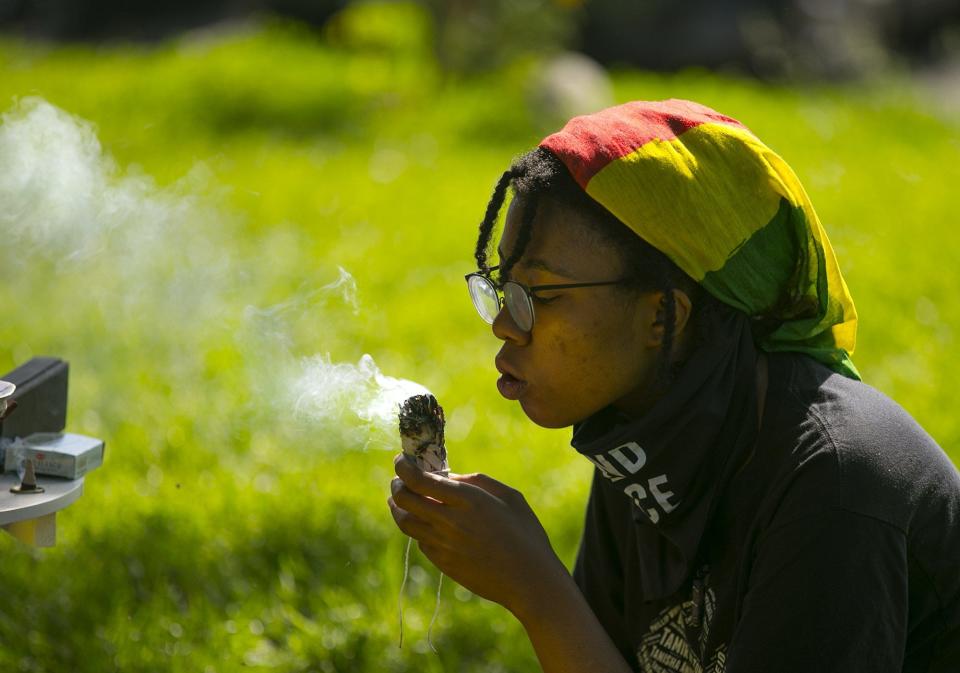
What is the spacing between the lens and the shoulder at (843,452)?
75.9 inches

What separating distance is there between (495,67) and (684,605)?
877 centimetres

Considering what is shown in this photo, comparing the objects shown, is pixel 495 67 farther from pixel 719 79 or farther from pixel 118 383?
pixel 118 383

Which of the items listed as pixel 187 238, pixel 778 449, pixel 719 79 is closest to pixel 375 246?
pixel 187 238

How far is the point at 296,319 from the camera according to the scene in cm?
397

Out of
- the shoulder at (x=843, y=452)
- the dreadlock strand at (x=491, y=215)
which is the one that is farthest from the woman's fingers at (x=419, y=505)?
the shoulder at (x=843, y=452)

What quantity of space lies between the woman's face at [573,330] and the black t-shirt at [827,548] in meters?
0.26

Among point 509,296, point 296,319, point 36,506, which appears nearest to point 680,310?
point 509,296

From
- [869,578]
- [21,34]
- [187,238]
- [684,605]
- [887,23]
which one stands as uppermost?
[869,578]

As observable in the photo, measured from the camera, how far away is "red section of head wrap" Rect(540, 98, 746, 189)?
6.75ft

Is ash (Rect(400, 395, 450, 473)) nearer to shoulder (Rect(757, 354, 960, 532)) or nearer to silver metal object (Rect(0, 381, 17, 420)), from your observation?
shoulder (Rect(757, 354, 960, 532))

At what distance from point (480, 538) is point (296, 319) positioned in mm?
1949

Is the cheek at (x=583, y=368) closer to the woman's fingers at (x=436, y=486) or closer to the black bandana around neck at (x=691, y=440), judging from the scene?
the black bandana around neck at (x=691, y=440)

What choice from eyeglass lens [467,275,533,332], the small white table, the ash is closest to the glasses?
eyeglass lens [467,275,533,332]

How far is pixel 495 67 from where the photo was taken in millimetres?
10594
